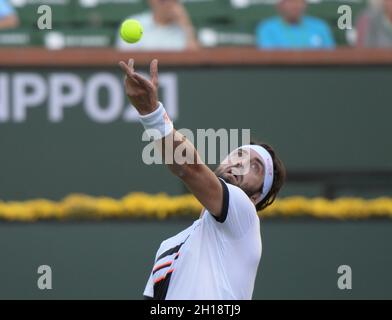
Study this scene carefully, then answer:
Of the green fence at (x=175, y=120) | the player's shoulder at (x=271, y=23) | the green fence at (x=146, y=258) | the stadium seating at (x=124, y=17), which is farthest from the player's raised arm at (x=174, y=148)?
the stadium seating at (x=124, y=17)

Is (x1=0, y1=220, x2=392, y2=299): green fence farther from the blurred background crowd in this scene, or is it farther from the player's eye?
the player's eye

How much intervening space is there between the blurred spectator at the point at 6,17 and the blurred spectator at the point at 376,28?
9.67ft

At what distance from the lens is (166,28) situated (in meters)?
8.18

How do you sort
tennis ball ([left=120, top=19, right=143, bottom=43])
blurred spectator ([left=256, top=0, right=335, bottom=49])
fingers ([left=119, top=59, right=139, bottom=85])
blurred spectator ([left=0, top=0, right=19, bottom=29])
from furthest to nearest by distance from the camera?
blurred spectator ([left=0, top=0, right=19, bottom=29]) → blurred spectator ([left=256, top=0, right=335, bottom=49]) → tennis ball ([left=120, top=19, right=143, bottom=43]) → fingers ([left=119, top=59, right=139, bottom=85])

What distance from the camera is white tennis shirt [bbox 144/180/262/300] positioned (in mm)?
4211

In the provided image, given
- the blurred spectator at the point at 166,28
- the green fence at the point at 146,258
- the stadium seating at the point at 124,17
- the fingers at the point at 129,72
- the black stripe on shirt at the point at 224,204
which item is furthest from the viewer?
the stadium seating at the point at 124,17

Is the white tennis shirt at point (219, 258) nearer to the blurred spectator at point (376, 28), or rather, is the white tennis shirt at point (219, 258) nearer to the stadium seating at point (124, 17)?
the blurred spectator at point (376, 28)

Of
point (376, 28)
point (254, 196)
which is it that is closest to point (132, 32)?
point (254, 196)

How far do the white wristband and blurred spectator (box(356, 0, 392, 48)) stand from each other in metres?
4.49

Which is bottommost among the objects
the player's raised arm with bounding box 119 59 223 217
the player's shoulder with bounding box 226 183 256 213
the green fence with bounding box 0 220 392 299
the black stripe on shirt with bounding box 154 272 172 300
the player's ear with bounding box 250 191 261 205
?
the green fence with bounding box 0 220 392 299

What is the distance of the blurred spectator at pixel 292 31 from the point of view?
27.0ft

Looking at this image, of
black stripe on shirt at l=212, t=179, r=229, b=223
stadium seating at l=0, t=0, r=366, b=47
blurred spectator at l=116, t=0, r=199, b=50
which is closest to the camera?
black stripe on shirt at l=212, t=179, r=229, b=223

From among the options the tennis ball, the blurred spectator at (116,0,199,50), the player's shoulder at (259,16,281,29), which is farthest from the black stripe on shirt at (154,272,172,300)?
the player's shoulder at (259,16,281,29)
